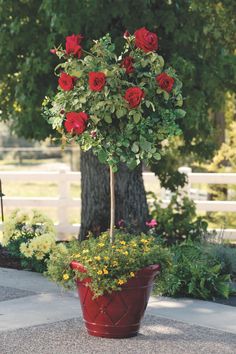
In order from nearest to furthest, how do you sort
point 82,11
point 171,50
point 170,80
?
point 170,80, point 82,11, point 171,50

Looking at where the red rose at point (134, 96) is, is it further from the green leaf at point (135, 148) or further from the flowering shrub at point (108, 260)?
the flowering shrub at point (108, 260)

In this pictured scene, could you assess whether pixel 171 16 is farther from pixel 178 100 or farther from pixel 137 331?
pixel 137 331

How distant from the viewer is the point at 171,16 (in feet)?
43.0

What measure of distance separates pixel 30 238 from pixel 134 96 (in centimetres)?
518

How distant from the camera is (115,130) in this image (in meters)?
8.68

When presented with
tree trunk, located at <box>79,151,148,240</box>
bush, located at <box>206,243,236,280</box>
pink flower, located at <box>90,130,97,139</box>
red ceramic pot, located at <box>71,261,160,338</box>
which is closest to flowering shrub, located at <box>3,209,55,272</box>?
tree trunk, located at <box>79,151,148,240</box>

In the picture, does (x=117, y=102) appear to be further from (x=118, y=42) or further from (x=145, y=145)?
(x=118, y=42)

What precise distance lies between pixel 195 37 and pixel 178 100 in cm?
474

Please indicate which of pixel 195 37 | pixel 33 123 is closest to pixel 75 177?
pixel 33 123

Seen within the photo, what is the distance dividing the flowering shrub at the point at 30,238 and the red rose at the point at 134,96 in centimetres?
428

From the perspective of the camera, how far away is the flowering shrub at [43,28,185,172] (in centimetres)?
848

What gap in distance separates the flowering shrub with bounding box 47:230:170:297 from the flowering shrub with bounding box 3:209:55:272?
10.5 feet

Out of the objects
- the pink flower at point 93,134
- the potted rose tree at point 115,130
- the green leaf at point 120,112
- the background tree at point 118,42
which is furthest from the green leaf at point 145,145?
the background tree at point 118,42

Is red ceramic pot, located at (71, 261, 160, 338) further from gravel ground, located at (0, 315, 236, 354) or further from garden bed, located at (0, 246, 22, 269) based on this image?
garden bed, located at (0, 246, 22, 269)
